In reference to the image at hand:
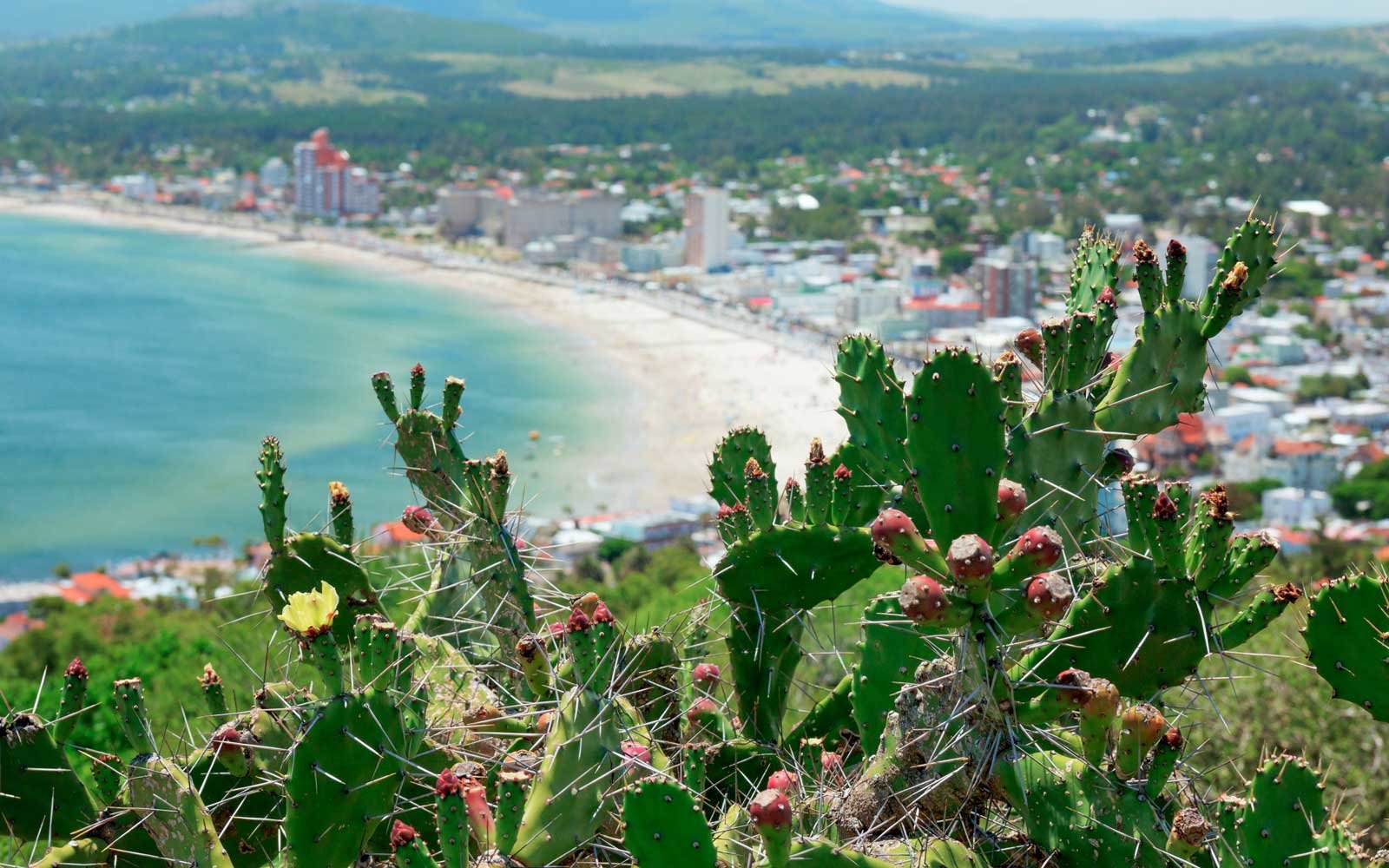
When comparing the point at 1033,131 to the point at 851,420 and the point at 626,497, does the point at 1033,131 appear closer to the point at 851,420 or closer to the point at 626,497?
the point at 626,497

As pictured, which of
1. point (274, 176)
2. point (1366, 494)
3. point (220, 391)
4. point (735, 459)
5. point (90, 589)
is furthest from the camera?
point (274, 176)

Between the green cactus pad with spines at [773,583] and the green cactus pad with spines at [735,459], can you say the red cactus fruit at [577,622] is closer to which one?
the green cactus pad with spines at [773,583]

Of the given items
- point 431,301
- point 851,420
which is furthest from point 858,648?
point 431,301

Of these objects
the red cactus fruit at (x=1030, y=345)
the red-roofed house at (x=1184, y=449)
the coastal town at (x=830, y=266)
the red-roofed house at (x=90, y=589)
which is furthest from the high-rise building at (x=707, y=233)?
the red cactus fruit at (x=1030, y=345)

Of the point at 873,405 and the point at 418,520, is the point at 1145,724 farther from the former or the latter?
the point at 418,520

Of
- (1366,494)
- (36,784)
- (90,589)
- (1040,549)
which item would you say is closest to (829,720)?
(1040,549)

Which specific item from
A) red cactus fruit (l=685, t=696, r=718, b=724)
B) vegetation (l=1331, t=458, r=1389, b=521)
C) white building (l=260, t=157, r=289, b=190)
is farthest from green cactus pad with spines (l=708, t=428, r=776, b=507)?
white building (l=260, t=157, r=289, b=190)
